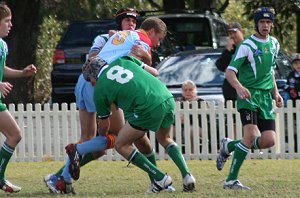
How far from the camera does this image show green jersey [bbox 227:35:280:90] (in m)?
11.1

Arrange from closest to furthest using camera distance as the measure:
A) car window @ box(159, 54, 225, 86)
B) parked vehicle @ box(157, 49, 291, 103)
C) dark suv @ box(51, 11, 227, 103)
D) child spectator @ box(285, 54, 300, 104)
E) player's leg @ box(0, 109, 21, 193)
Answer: player's leg @ box(0, 109, 21, 193)
child spectator @ box(285, 54, 300, 104)
parked vehicle @ box(157, 49, 291, 103)
car window @ box(159, 54, 225, 86)
dark suv @ box(51, 11, 227, 103)

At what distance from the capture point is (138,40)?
417 inches

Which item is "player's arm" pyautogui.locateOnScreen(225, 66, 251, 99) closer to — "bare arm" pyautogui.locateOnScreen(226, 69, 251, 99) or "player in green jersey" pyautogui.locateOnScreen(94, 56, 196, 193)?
"bare arm" pyautogui.locateOnScreen(226, 69, 251, 99)

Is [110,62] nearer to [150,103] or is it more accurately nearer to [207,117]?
[150,103]

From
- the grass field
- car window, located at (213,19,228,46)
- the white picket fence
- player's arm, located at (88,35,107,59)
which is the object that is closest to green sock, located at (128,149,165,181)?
the grass field

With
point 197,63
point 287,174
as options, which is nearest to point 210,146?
point 197,63

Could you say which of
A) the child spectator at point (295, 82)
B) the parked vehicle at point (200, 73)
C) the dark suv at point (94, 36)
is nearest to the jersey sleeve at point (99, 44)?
the parked vehicle at point (200, 73)

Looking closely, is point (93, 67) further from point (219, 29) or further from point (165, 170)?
point (219, 29)

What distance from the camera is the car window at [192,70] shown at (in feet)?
59.2

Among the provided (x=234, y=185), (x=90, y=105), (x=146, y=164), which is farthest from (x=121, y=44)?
(x=234, y=185)

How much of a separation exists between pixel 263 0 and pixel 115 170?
40.2 feet

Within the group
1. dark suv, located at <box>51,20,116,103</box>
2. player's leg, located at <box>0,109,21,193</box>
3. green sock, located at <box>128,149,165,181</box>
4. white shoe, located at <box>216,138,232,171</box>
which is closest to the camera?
green sock, located at <box>128,149,165,181</box>

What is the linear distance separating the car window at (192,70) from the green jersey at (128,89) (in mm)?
7556

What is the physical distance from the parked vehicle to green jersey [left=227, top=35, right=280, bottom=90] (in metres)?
6.20
